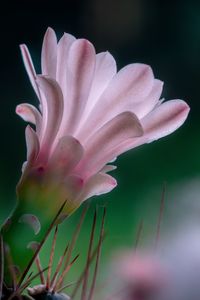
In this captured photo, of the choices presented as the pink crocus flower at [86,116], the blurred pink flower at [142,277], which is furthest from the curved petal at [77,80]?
the blurred pink flower at [142,277]

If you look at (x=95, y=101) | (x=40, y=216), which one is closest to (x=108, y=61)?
(x=95, y=101)

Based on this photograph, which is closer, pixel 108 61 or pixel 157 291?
pixel 157 291

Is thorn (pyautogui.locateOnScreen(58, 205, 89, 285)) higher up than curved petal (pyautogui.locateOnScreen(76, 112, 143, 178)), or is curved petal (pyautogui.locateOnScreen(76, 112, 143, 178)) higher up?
curved petal (pyautogui.locateOnScreen(76, 112, 143, 178))

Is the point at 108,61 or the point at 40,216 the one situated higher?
the point at 108,61

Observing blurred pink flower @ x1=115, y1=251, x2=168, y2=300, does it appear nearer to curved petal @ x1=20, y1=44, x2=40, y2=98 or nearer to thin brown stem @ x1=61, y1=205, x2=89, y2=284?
thin brown stem @ x1=61, y1=205, x2=89, y2=284

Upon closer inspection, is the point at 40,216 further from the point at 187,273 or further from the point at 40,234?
the point at 187,273

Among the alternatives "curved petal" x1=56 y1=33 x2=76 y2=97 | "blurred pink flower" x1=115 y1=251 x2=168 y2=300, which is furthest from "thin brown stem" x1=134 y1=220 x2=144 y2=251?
"curved petal" x1=56 y1=33 x2=76 y2=97
